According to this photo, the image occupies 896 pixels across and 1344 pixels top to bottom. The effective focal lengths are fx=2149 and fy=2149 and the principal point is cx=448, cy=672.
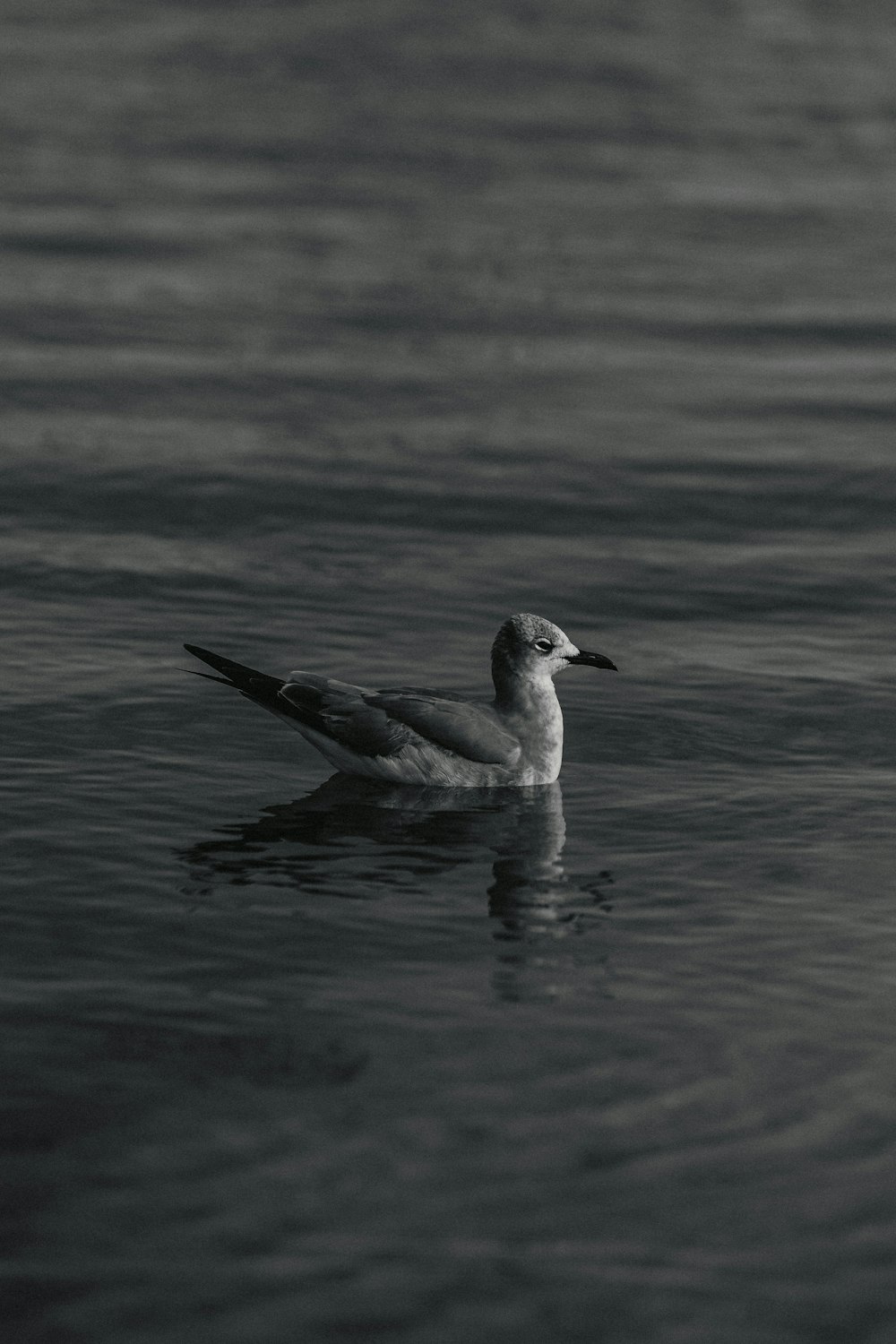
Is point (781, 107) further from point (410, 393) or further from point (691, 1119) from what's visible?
point (691, 1119)

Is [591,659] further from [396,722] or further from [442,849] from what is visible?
[442,849]

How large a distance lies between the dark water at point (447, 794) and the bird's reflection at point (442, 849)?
0.15 feet

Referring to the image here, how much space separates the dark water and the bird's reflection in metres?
0.05

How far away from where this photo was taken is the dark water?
30.4 feet

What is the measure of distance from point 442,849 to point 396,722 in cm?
150

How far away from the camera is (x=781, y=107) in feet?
147

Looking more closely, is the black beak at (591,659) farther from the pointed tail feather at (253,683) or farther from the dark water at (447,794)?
the pointed tail feather at (253,683)

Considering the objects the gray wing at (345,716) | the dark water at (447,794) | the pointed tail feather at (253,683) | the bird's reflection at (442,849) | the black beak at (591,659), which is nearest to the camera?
the dark water at (447,794)

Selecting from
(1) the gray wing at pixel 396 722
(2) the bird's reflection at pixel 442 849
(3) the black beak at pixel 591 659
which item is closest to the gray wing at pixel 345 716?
(1) the gray wing at pixel 396 722

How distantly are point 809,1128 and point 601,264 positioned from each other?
79.0 ft

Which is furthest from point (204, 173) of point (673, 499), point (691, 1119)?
point (691, 1119)

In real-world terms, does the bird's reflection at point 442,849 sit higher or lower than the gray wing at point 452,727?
lower

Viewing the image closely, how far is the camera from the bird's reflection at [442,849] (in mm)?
12773

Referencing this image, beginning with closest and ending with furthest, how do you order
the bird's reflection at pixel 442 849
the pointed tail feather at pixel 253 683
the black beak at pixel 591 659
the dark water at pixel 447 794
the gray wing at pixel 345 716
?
the dark water at pixel 447 794
the bird's reflection at pixel 442 849
the gray wing at pixel 345 716
the pointed tail feather at pixel 253 683
the black beak at pixel 591 659
